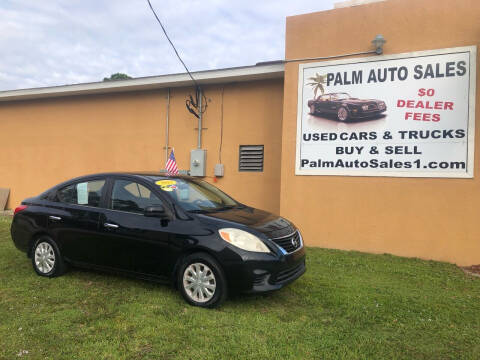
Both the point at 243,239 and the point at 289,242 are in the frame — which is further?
the point at 289,242

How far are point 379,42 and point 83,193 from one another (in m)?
5.76

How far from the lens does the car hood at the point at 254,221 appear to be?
4.14m

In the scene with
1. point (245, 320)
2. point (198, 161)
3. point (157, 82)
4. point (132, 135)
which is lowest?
point (245, 320)

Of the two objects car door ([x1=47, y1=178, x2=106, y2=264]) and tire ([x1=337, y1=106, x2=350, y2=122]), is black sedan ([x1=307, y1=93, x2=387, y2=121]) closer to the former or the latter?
tire ([x1=337, y1=106, x2=350, y2=122])

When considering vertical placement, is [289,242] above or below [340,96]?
below

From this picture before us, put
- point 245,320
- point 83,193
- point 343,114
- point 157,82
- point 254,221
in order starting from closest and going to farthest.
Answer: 1. point 245,320
2. point 254,221
3. point 83,193
4. point 343,114
5. point 157,82

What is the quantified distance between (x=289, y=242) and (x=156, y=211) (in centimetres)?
158

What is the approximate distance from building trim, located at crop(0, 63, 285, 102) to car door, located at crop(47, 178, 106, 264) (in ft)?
15.4

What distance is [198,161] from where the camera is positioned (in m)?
9.11

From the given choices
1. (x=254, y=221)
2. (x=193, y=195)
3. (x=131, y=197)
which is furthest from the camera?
(x=193, y=195)

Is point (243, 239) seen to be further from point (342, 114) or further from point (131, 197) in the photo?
point (342, 114)

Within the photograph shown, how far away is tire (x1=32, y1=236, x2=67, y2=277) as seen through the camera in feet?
16.5

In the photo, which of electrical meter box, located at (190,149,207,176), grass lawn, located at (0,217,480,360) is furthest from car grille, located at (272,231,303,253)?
electrical meter box, located at (190,149,207,176)

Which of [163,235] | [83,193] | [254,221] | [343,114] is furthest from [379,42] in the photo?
[83,193]
